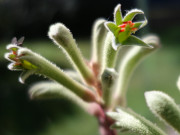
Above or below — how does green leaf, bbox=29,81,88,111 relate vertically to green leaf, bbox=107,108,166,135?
above

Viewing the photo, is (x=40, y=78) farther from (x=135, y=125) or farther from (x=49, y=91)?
(x=135, y=125)

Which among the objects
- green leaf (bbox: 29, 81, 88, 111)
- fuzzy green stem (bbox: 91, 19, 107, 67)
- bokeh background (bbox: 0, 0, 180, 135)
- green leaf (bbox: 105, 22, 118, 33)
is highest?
bokeh background (bbox: 0, 0, 180, 135)

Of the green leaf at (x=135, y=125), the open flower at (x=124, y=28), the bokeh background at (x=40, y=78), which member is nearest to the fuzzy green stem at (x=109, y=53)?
the open flower at (x=124, y=28)

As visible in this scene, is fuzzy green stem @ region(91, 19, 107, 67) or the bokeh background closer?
fuzzy green stem @ region(91, 19, 107, 67)

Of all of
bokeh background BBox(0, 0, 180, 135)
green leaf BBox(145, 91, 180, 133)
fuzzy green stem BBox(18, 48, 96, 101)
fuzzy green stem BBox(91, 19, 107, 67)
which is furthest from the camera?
bokeh background BBox(0, 0, 180, 135)

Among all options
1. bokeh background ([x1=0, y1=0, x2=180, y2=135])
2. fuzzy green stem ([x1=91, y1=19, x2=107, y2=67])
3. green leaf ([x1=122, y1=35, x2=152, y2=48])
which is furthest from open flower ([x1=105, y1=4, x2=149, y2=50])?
bokeh background ([x1=0, y1=0, x2=180, y2=135])

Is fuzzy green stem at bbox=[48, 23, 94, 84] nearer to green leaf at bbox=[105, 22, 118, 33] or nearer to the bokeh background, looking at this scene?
green leaf at bbox=[105, 22, 118, 33]

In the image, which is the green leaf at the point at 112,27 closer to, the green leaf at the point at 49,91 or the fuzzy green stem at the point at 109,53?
the fuzzy green stem at the point at 109,53

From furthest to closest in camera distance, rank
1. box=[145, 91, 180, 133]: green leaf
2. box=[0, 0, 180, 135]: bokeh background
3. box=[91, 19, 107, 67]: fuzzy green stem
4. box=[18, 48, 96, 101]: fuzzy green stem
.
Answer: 1. box=[0, 0, 180, 135]: bokeh background
2. box=[91, 19, 107, 67]: fuzzy green stem
3. box=[18, 48, 96, 101]: fuzzy green stem
4. box=[145, 91, 180, 133]: green leaf

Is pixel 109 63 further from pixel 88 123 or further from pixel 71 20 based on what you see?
pixel 71 20
